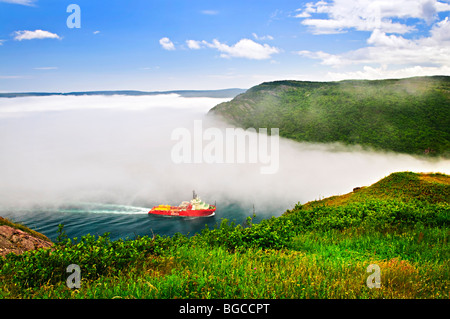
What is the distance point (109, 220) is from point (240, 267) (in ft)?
482

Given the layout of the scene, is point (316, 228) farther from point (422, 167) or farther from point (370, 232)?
point (422, 167)

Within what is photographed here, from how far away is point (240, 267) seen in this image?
6320 millimetres

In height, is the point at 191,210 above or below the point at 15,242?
below

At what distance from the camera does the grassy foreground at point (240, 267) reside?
202 inches

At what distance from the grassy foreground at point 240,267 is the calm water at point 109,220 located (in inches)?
3859

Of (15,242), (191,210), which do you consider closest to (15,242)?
(15,242)

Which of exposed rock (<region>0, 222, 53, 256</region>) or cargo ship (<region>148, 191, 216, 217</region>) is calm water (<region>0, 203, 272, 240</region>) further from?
exposed rock (<region>0, 222, 53, 256</region>)

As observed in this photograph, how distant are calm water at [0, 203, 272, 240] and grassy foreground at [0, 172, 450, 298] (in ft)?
322

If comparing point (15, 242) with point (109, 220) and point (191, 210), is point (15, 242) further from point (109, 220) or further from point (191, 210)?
point (109, 220)

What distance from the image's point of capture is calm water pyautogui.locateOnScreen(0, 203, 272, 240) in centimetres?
12175

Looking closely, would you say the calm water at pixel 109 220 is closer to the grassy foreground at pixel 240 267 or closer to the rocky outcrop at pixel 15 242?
the rocky outcrop at pixel 15 242

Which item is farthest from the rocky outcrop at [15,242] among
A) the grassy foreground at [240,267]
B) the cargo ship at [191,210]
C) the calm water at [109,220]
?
the cargo ship at [191,210]

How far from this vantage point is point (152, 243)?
809 cm
